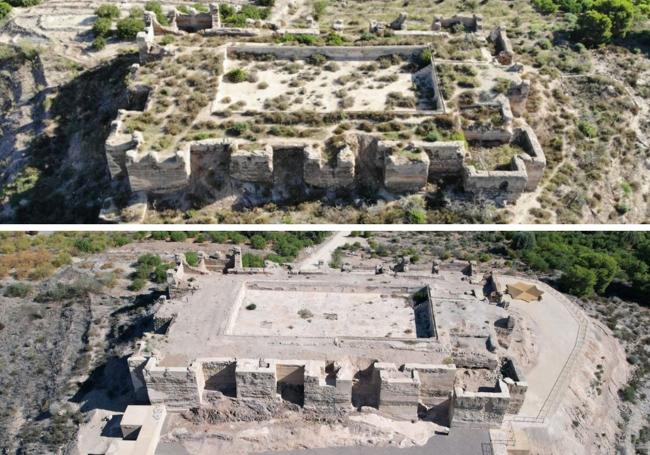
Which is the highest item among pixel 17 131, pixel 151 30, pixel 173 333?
pixel 151 30

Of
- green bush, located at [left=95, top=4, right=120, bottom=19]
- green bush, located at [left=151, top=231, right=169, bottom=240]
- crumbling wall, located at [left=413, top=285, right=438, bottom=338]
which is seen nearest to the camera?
crumbling wall, located at [left=413, top=285, right=438, bottom=338]

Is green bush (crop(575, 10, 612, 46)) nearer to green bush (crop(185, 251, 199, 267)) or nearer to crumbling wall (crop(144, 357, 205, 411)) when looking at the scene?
green bush (crop(185, 251, 199, 267))

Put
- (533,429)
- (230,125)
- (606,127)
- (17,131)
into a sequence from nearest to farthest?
1. (533,429)
2. (230,125)
3. (606,127)
4. (17,131)

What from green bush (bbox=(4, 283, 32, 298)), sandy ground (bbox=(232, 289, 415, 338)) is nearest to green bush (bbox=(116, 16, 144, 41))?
green bush (bbox=(4, 283, 32, 298))

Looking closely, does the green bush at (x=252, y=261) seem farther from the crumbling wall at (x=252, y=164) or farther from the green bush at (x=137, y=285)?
the crumbling wall at (x=252, y=164)

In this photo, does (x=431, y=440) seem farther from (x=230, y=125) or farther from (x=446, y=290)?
(x=230, y=125)

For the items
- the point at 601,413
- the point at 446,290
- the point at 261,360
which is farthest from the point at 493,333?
the point at 261,360

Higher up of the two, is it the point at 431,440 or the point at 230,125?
the point at 230,125
